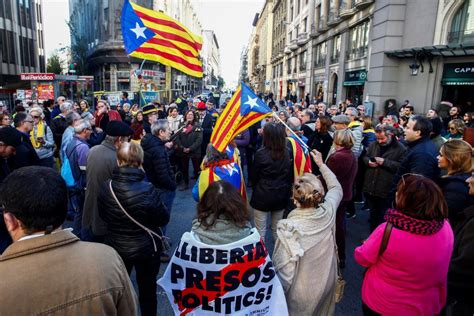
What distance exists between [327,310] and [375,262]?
1.88 feet

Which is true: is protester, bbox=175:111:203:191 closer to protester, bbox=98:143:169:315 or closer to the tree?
protester, bbox=98:143:169:315

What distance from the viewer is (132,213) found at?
8.86 ft

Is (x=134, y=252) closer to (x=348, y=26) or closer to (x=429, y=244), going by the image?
(x=429, y=244)

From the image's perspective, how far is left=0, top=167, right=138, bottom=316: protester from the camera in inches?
49.6

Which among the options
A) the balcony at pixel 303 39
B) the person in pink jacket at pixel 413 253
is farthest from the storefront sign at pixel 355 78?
the person in pink jacket at pixel 413 253

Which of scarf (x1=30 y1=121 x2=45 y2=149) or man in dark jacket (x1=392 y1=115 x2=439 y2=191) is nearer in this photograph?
man in dark jacket (x1=392 y1=115 x2=439 y2=191)

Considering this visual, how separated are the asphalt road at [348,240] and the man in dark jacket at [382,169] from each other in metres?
0.58

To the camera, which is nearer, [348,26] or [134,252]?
[134,252]

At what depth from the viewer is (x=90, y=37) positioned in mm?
44000

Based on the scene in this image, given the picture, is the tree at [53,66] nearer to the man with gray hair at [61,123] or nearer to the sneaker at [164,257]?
the man with gray hair at [61,123]

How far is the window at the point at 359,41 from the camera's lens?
17.4 metres

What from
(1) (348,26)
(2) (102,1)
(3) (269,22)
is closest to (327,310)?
(1) (348,26)

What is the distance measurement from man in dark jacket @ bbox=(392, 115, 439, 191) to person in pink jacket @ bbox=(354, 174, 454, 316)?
174cm

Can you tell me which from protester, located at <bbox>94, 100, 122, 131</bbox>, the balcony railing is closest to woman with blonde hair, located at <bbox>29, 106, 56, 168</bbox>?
protester, located at <bbox>94, 100, 122, 131</bbox>
